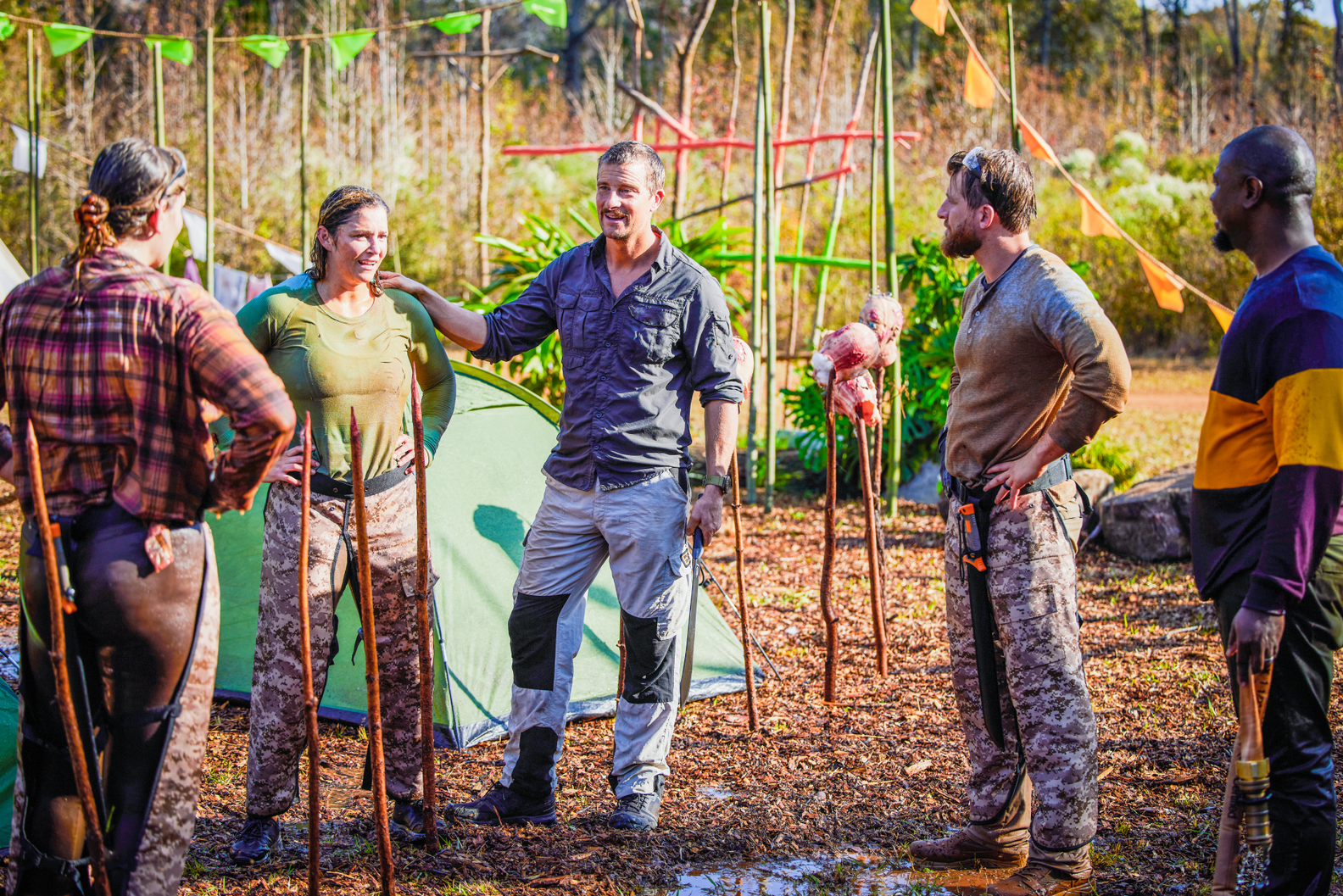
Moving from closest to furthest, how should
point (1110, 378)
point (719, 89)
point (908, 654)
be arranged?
point (1110, 378) → point (908, 654) → point (719, 89)

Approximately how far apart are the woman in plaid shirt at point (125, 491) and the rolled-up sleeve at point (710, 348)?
1.34 meters

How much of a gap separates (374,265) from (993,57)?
25430 mm

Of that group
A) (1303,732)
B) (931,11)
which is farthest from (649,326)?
(931,11)

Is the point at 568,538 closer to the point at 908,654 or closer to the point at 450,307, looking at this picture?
the point at 450,307

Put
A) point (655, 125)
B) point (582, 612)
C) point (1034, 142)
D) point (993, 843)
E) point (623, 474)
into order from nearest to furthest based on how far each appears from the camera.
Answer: point (993, 843)
point (623, 474)
point (582, 612)
point (1034, 142)
point (655, 125)

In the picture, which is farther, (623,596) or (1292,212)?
(623,596)

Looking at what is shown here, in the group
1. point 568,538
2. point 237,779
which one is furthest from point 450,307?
point 237,779

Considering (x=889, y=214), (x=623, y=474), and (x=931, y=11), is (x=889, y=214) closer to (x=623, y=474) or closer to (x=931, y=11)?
(x=931, y=11)

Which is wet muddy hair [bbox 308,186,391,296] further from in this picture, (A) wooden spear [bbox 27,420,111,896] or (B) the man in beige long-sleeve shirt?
(B) the man in beige long-sleeve shirt

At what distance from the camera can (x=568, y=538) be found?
308 centimetres

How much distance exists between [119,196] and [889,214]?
5.35m

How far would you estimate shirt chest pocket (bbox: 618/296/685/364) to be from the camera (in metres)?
3.03

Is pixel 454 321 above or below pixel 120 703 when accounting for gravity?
above

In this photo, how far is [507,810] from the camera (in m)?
3.06
